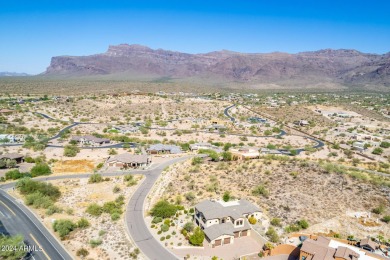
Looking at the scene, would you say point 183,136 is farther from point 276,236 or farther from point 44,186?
point 276,236

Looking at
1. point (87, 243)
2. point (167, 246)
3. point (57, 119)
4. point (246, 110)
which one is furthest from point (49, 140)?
point (246, 110)

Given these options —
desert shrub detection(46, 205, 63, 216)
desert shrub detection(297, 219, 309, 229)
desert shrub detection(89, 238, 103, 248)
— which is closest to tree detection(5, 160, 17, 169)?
desert shrub detection(46, 205, 63, 216)

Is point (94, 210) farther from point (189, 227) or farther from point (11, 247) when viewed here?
point (189, 227)

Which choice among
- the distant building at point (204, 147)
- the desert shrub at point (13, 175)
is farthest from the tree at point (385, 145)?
the desert shrub at point (13, 175)

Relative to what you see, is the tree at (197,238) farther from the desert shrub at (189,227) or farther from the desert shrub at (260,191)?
the desert shrub at (260,191)

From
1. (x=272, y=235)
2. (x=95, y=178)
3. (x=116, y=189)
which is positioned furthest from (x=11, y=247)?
(x=272, y=235)

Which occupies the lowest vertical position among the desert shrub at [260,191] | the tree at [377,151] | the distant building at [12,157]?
the tree at [377,151]
